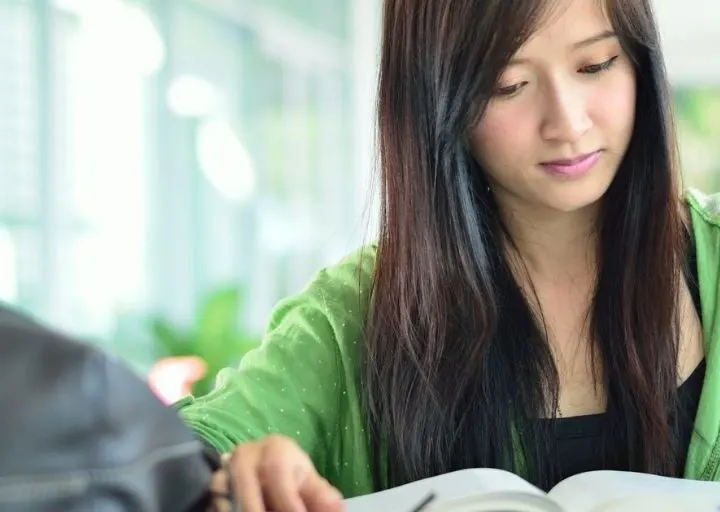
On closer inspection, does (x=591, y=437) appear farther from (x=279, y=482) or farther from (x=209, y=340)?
(x=209, y=340)

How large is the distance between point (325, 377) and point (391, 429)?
0.08 meters

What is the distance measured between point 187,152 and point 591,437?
2014 mm

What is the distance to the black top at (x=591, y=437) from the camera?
2.31 ft

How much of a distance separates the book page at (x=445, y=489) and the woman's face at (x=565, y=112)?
0.30 metres

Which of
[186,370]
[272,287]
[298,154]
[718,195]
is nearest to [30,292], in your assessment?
[186,370]

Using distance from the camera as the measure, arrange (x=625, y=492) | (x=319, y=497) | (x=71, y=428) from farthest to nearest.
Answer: (x=625, y=492)
(x=319, y=497)
(x=71, y=428)

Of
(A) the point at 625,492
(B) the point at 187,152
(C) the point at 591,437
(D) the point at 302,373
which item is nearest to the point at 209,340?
(B) the point at 187,152

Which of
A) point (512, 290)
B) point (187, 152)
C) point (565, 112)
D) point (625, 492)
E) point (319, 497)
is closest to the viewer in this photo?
point (319, 497)

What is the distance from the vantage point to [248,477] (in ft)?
1.38

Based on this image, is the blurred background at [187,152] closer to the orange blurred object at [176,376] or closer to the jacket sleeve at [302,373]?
the orange blurred object at [176,376]

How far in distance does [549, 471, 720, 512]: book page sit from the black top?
145 mm

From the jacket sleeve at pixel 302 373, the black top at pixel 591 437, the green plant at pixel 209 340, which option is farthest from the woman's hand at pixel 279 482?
the green plant at pixel 209 340

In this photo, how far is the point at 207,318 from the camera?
2.20 metres

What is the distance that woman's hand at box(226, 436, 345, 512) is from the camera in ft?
1.35
